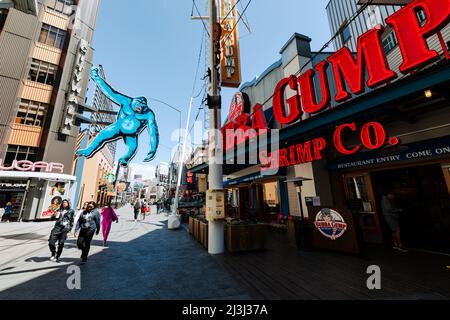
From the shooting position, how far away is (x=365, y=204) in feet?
26.1

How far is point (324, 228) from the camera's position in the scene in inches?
265

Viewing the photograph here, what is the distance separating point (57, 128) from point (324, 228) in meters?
23.6

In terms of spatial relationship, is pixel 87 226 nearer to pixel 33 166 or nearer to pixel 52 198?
pixel 52 198

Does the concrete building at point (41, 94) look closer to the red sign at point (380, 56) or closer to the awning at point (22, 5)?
the awning at point (22, 5)

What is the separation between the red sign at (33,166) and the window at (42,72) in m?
8.69

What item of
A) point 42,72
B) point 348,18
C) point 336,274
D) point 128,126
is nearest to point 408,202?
point 336,274

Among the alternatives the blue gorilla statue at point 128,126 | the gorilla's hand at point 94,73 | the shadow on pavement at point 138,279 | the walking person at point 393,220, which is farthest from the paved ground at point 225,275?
the gorilla's hand at point 94,73

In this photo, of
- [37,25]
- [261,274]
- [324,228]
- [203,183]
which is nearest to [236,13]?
[203,183]

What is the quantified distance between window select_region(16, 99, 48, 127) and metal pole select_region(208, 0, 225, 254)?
2027 cm

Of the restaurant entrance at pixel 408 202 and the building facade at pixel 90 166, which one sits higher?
the building facade at pixel 90 166

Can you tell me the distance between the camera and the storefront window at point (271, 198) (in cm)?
1170

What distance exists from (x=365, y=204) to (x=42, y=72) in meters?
28.7

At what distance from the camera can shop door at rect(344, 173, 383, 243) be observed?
7586mm

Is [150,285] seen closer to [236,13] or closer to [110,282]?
[110,282]
